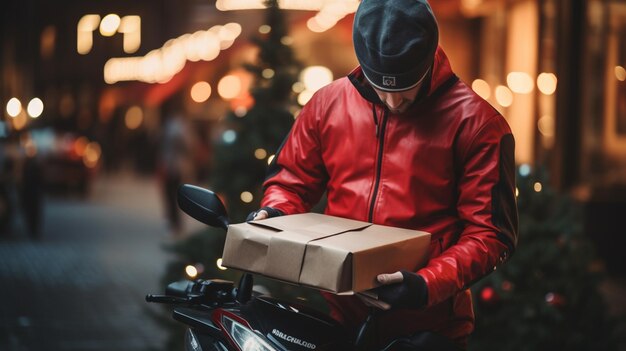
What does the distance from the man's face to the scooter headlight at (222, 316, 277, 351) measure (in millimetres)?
754

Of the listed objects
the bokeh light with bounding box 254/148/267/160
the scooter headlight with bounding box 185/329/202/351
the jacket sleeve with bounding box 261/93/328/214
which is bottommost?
the bokeh light with bounding box 254/148/267/160

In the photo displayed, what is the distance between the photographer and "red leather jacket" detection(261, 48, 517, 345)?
261 centimetres

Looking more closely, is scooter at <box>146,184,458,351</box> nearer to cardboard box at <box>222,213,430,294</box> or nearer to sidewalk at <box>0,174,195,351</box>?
cardboard box at <box>222,213,430,294</box>

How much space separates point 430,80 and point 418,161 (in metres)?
0.24

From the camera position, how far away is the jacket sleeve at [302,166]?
2982mm

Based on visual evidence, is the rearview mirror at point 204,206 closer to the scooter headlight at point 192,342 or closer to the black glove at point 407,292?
the scooter headlight at point 192,342

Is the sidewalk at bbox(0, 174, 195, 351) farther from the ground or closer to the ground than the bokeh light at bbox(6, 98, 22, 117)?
farther from the ground

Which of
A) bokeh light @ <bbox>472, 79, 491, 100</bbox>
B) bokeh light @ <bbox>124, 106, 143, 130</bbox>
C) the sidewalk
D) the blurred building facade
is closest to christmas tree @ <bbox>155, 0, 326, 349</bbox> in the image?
the blurred building facade

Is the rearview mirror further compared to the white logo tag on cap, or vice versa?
the rearview mirror

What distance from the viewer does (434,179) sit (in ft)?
8.82

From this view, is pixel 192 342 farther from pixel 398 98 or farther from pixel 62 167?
pixel 62 167

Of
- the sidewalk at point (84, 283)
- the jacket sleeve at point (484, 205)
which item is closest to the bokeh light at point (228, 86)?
the sidewalk at point (84, 283)

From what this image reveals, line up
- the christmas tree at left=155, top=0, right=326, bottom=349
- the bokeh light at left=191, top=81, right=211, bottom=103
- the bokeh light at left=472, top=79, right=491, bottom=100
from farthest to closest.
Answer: the bokeh light at left=191, top=81, right=211, bottom=103, the bokeh light at left=472, top=79, right=491, bottom=100, the christmas tree at left=155, top=0, right=326, bottom=349

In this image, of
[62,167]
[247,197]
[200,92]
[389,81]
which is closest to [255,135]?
[247,197]
